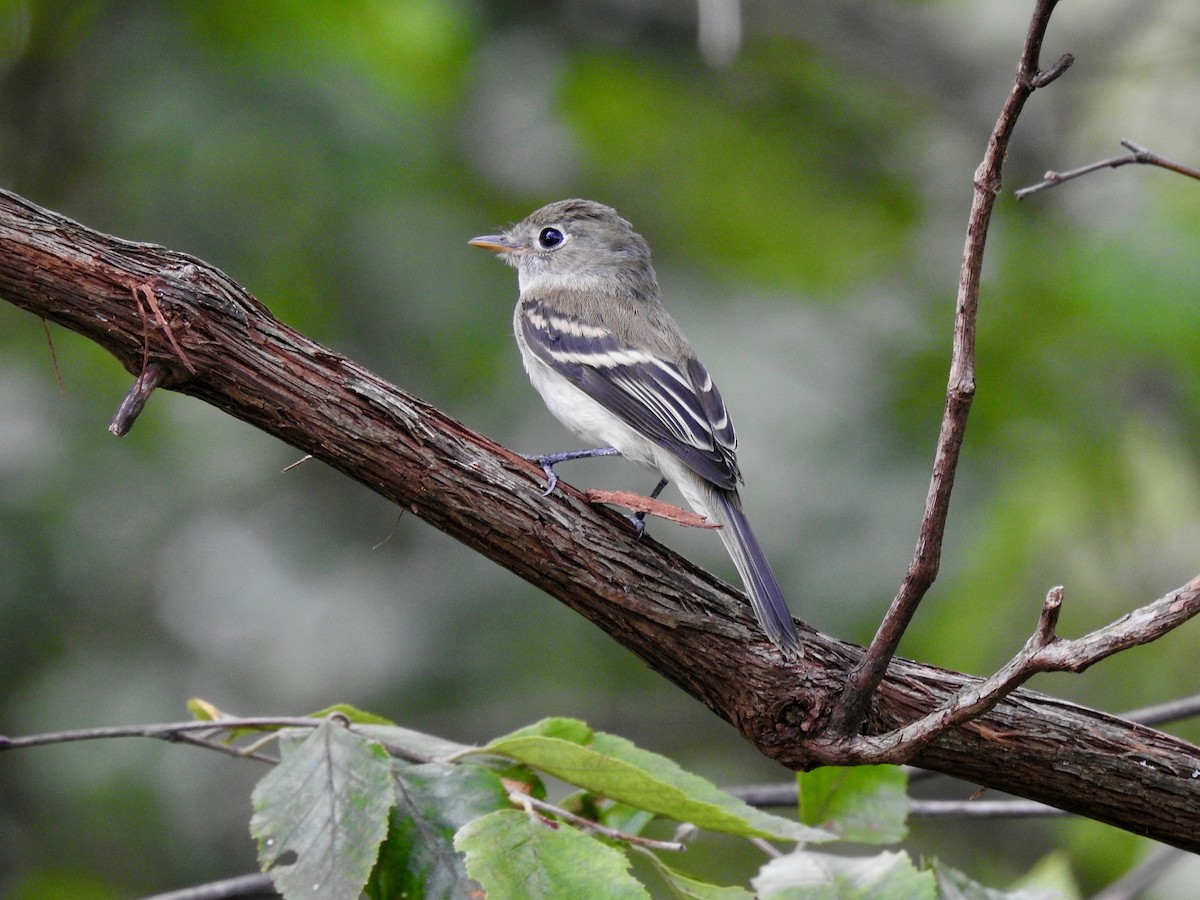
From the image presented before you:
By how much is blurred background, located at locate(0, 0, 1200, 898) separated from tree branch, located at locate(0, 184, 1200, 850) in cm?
213

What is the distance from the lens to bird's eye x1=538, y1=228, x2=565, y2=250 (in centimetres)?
502

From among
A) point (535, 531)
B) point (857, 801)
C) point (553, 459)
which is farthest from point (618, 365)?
point (857, 801)

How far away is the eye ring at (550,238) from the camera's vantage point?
5020 mm

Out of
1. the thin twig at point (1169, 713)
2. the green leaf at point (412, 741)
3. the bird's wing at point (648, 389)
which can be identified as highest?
the bird's wing at point (648, 389)

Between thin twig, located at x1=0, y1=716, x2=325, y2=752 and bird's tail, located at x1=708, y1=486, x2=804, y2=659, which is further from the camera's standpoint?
bird's tail, located at x1=708, y1=486, x2=804, y2=659

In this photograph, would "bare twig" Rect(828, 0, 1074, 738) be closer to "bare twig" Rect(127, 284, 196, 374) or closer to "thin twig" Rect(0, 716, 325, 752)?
"thin twig" Rect(0, 716, 325, 752)

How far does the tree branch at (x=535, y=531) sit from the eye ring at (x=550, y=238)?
2.55m

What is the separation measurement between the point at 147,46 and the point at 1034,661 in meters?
4.83

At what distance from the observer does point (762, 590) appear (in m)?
2.68

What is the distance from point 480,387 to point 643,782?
370 cm

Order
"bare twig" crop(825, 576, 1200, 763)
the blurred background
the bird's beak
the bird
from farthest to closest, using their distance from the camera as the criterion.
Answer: the blurred background < the bird's beak < the bird < "bare twig" crop(825, 576, 1200, 763)

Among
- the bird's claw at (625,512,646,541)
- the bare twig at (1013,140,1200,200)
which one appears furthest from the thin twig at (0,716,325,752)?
the bare twig at (1013,140,1200,200)

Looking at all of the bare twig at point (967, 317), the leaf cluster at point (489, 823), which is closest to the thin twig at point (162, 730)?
the leaf cluster at point (489, 823)

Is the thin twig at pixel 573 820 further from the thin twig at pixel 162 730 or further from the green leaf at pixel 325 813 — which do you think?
the thin twig at pixel 162 730
